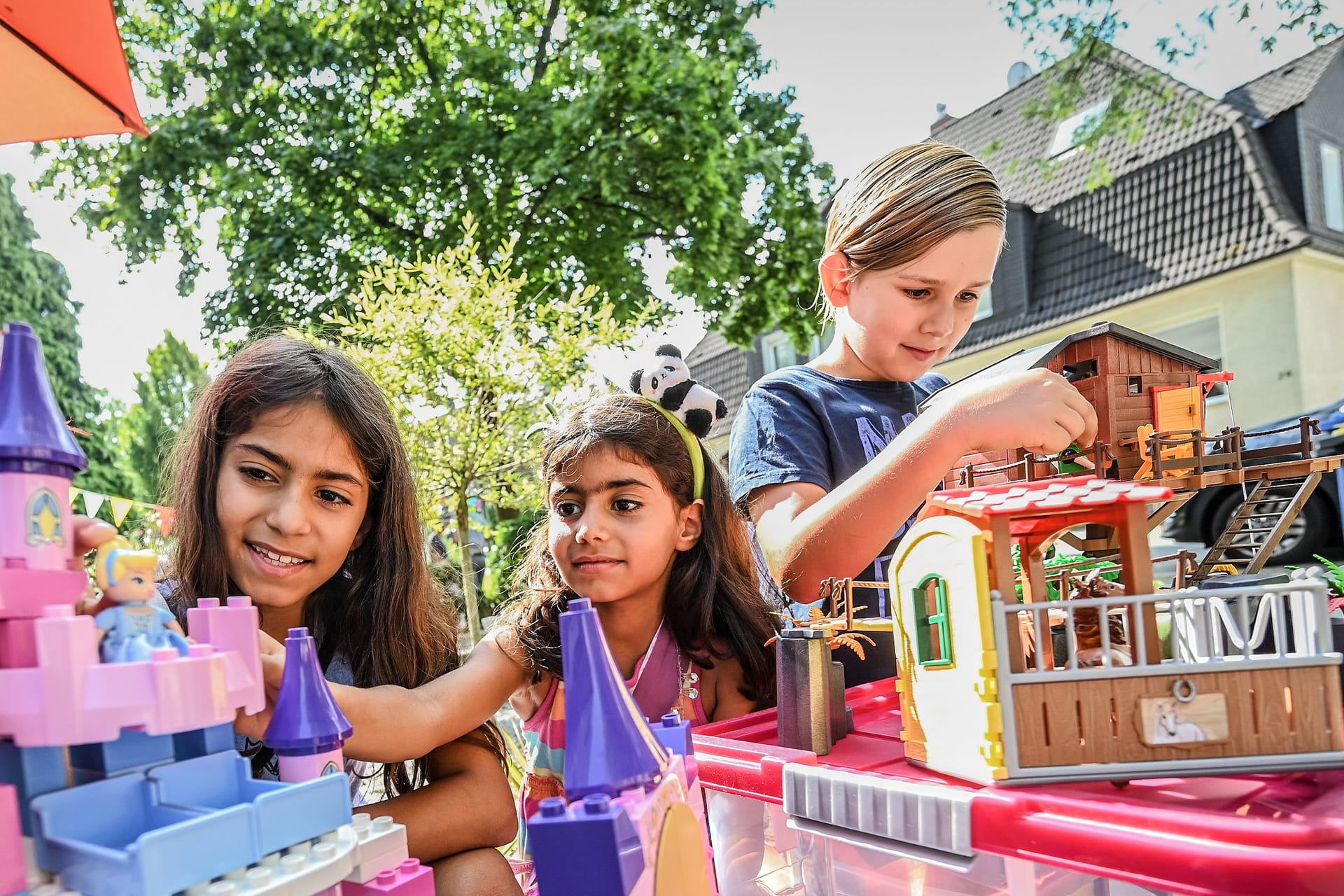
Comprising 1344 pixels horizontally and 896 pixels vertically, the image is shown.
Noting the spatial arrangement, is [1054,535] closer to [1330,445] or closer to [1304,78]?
[1330,445]

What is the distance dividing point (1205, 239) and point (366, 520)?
708 centimetres

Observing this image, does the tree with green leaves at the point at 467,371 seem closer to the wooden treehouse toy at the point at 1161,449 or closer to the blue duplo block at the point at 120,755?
the wooden treehouse toy at the point at 1161,449

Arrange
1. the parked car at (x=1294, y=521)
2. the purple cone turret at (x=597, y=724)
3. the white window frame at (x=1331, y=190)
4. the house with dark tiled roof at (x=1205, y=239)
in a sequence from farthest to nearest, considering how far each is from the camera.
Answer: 1. the white window frame at (x=1331, y=190)
2. the house with dark tiled roof at (x=1205, y=239)
3. the parked car at (x=1294, y=521)
4. the purple cone turret at (x=597, y=724)

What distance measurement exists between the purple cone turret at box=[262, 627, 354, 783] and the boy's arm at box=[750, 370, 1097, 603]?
1.72ft

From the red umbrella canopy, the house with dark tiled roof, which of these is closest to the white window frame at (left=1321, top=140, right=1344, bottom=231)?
the house with dark tiled roof

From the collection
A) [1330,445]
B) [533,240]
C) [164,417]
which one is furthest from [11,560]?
[164,417]

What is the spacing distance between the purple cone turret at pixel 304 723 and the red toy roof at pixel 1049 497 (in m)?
0.53

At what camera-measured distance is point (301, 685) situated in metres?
0.68

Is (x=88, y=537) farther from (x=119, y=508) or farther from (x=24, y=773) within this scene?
(x=119, y=508)

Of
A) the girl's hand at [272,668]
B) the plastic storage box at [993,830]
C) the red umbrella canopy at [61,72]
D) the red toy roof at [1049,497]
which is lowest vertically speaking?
the plastic storage box at [993,830]

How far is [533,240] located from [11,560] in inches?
293

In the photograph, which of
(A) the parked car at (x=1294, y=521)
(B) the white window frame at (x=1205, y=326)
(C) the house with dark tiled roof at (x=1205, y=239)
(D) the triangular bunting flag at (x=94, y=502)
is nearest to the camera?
Result: (A) the parked car at (x=1294, y=521)

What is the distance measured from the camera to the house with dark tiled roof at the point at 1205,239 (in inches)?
239

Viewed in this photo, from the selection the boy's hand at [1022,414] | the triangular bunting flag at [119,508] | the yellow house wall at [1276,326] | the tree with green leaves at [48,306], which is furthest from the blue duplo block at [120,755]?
the tree with green leaves at [48,306]
